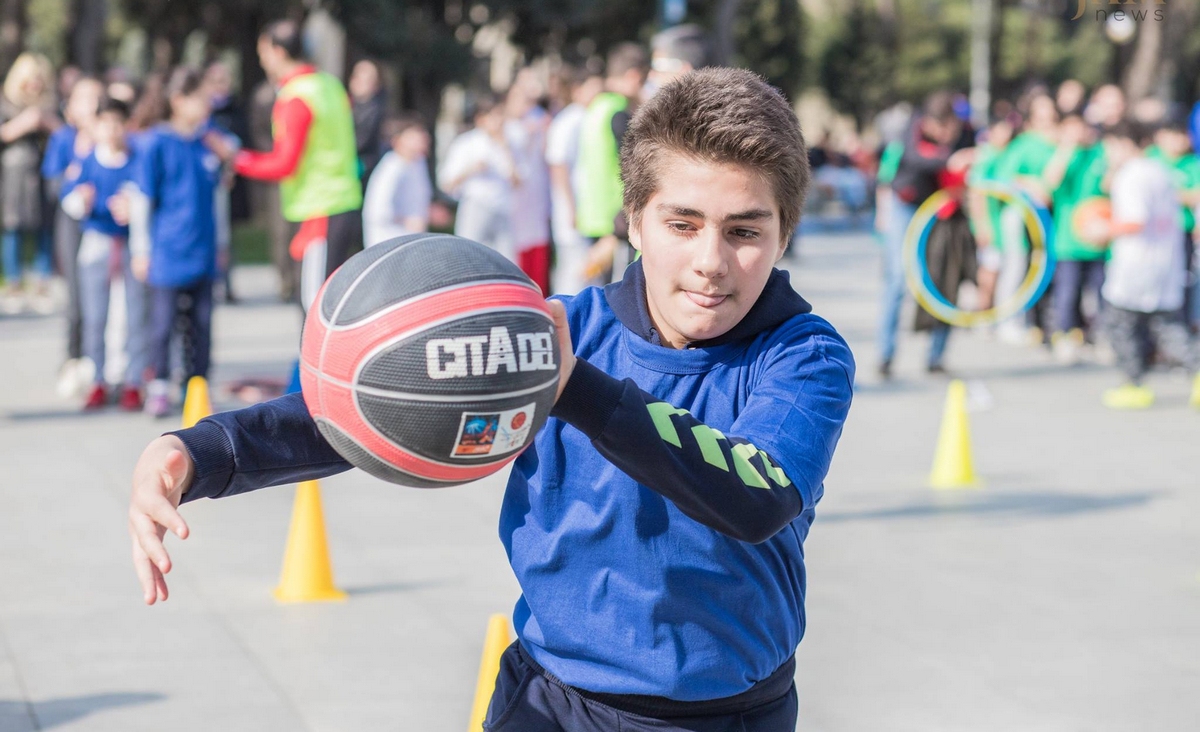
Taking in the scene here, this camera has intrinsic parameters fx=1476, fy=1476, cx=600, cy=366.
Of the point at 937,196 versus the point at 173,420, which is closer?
the point at 173,420

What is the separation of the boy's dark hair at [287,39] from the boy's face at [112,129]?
125cm

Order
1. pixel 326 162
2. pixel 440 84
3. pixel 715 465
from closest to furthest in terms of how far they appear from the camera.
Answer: pixel 715 465 → pixel 326 162 → pixel 440 84

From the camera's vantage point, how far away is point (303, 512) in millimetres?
5922

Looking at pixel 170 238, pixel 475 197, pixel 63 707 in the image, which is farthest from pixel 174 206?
pixel 63 707

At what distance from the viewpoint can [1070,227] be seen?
512 inches

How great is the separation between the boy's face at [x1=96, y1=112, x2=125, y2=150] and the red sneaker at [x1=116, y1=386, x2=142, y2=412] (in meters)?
1.63

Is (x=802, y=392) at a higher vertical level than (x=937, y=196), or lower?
higher

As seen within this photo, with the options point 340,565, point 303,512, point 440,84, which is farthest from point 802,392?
point 440,84

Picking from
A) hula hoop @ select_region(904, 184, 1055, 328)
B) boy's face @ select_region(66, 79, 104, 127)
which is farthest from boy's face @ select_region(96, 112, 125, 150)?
hula hoop @ select_region(904, 184, 1055, 328)

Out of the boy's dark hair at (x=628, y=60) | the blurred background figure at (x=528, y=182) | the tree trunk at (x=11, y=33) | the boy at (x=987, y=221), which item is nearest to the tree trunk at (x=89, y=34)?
the tree trunk at (x=11, y=33)

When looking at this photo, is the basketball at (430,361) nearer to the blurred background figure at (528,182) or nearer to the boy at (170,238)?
the boy at (170,238)

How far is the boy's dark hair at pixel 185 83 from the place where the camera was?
394 inches

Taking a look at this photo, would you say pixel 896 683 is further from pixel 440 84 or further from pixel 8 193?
pixel 440 84

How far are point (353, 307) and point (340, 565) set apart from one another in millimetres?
4456
